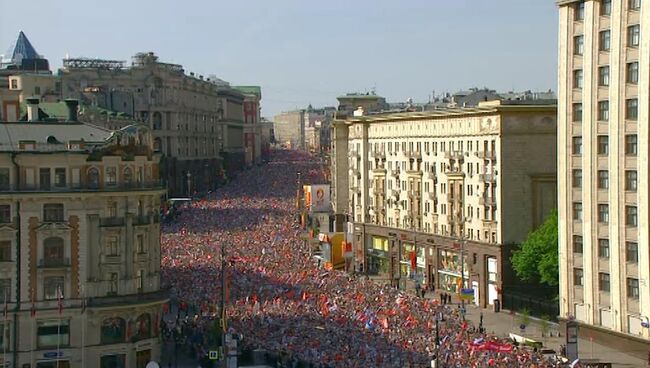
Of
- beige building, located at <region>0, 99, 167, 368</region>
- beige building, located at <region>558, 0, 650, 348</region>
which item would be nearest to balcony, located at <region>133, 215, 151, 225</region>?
beige building, located at <region>0, 99, 167, 368</region>

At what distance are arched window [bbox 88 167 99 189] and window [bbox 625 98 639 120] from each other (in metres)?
25.3

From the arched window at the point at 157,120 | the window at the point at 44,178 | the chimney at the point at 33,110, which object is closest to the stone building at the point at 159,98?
the arched window at the point at 157,120

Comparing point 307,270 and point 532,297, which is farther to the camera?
point 307,270

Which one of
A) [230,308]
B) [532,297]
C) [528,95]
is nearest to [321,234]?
[528,95]

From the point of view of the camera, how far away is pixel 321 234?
360ft

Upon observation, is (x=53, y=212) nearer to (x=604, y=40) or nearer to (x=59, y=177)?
(x=59, y=177)

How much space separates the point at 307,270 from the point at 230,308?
1910cm

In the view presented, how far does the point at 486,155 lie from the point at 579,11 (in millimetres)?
19961

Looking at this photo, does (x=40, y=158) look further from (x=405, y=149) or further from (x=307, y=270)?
(x=405, y=149)

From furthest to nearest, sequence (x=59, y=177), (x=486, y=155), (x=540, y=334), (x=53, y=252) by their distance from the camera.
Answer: (x=486, y=155), (x=540, y=334), (x=59, y=177), (x=53, y=252)

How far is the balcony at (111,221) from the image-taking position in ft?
181

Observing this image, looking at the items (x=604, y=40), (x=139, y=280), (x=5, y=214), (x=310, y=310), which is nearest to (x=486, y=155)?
(x=604, y=40)

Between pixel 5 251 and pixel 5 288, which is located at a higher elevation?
pixel 5 251

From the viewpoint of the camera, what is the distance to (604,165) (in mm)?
61375
